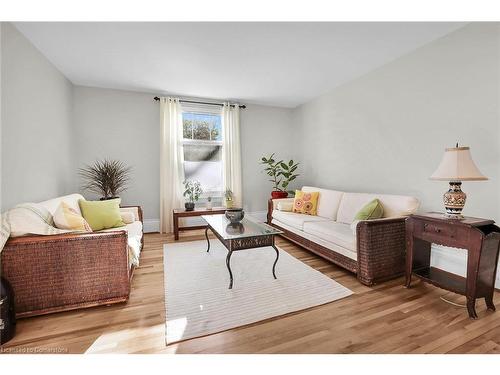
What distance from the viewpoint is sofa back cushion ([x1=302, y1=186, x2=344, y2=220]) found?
3.39 m

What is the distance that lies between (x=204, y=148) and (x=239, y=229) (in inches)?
107

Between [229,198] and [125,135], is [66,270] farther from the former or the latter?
[125,135]

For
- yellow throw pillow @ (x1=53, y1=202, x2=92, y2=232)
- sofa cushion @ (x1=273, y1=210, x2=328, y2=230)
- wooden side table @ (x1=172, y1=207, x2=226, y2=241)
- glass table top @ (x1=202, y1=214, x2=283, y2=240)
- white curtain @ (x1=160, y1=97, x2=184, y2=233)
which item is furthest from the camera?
white curtain @ (x1=160, y1=97, x2=184, y2=233)

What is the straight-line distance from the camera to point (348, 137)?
12.2 feet

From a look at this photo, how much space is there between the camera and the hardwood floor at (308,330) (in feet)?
4.50

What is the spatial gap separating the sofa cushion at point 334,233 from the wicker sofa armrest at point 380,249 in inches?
5.3

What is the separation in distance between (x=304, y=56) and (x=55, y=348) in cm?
A: 362

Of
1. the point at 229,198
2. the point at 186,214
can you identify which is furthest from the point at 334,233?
the point at 186,214

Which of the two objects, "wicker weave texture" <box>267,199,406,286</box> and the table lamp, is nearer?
the table lamp

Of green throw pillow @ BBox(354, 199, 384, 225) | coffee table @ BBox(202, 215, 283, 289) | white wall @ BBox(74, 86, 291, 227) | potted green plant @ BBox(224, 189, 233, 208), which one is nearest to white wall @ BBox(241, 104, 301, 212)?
white wall @ BBox(74, 86, 291, 227)

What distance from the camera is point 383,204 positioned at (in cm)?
270

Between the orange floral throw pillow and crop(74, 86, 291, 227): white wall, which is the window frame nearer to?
crop(74, 86, 291, 227): white wall

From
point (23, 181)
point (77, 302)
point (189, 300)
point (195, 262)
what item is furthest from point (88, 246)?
point (23, 181)

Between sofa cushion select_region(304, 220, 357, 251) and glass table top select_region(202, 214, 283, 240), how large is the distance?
2.26ft
